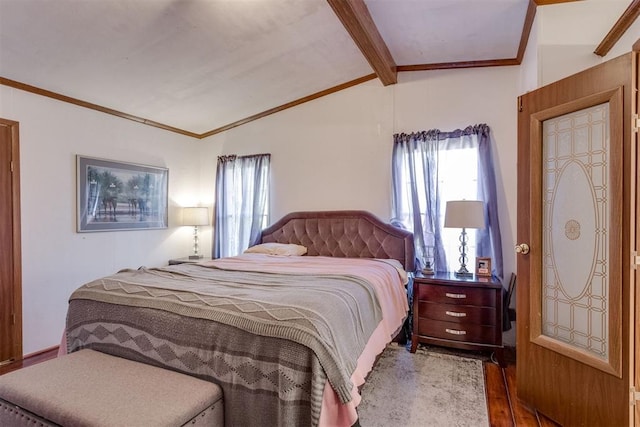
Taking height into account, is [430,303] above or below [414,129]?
below

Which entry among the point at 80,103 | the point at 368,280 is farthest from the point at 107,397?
the point at 80,103

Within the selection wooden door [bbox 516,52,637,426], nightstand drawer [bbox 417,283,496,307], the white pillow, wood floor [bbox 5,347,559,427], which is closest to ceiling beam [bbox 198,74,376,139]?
the white pillow

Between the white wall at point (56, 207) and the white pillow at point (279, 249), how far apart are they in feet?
4.88

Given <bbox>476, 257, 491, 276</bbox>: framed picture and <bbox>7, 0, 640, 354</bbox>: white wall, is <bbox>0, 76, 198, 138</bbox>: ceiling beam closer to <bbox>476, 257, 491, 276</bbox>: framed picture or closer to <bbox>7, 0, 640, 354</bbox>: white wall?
<bbox>7, 0, 640, 354</bbox>: white wall

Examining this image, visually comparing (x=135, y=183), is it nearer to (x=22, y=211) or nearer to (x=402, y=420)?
(x=22, y=211)

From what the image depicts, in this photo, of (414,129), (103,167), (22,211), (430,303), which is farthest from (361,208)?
(22,211)

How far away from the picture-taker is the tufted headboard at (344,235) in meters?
3.52

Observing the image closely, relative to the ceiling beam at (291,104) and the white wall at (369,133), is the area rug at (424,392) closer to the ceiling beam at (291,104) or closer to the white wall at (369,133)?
the white wall at (369,133)

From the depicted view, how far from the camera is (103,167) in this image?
3.62 meters

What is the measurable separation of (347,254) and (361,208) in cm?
55

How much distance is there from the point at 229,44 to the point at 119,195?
2.16 metres

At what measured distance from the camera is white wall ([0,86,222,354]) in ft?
9.96

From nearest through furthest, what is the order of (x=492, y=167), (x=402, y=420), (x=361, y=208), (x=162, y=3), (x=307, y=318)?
Result: 1. (x=307, y=318)
2. (x=402, y=420)
3. (x=162, y=3)
4. (x=492, y=167)
5. (x=361, y=208)

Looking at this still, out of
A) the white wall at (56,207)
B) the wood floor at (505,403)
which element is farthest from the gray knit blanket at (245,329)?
the white wall at (56,207)
